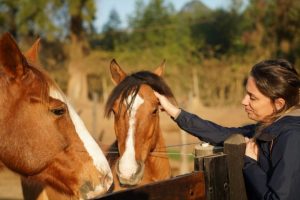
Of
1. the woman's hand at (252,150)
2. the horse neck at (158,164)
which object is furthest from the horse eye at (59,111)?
the horse neck at (158,164)

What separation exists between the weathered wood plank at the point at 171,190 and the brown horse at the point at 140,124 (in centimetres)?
150

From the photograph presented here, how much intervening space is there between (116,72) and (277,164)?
2.85 metres

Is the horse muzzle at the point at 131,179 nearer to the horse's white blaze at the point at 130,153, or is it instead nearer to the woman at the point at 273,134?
the horse's white blaze at the point at 130,153

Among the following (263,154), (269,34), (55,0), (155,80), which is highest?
(55,0)

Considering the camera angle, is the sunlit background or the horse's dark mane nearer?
the horse's dark mane

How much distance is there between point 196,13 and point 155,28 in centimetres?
893

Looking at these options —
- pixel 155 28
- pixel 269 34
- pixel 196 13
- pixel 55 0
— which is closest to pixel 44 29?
pixel 55 0

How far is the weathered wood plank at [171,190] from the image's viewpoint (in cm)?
182

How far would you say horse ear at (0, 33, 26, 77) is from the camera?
2.42 m

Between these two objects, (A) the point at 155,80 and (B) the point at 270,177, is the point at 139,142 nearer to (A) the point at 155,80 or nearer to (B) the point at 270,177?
(A) the point at 155,80

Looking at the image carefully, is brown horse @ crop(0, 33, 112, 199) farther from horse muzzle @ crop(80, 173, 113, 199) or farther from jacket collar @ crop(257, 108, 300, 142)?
jacket collar @ crop(257, 108, 300, 142)

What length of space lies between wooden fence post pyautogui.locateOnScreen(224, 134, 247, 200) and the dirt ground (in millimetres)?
6491

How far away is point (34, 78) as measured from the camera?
2.62 m

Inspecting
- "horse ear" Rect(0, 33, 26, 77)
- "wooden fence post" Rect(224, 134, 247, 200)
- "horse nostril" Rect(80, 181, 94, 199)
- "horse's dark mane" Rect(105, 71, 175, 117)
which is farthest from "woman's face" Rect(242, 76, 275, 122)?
"horse's dark mane" Rect(105, 71, 175, 117)
